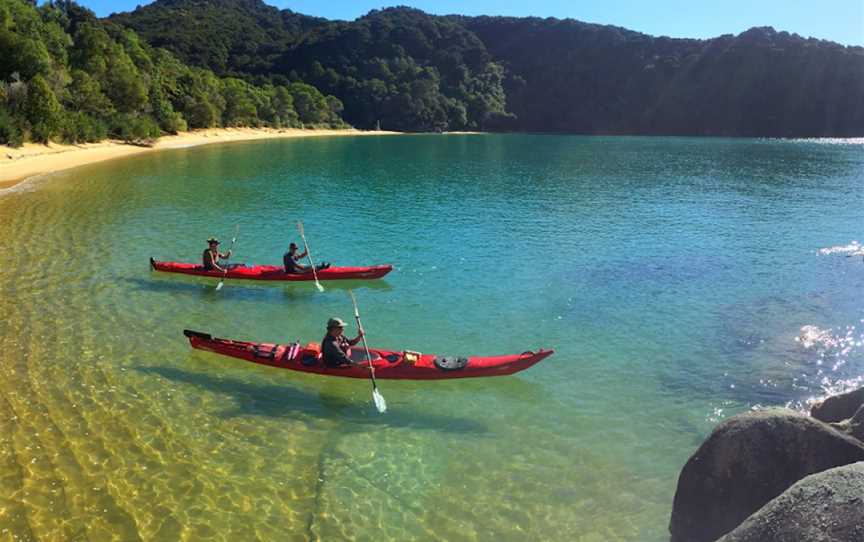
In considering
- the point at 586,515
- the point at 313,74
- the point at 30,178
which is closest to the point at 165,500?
the point at 586,515

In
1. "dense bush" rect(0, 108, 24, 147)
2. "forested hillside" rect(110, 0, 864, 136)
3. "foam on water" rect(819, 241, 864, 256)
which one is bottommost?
"foam on water" rect(819, 241, 864, 256)

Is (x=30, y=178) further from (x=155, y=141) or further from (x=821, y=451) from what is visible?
(x=821, y=451)

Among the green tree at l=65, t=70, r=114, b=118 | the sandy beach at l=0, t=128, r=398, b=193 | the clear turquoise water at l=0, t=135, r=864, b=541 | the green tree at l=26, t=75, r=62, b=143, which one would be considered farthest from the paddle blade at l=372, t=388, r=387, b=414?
the green tree at l=65, t=70, r=114, b=118

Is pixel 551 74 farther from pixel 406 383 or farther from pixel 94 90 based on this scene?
pixel 406 383

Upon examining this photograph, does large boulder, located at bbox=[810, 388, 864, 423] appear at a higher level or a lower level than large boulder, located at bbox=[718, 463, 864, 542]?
lower

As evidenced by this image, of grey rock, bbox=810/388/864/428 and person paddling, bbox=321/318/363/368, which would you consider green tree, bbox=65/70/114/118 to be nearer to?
person paddling, bbox=321/318/363/368

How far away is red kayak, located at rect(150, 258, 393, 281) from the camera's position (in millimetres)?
20547

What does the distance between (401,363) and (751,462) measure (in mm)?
7509

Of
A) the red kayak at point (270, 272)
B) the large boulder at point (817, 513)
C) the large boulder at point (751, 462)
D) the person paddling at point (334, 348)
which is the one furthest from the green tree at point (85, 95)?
the large boulder at point (817, 513)

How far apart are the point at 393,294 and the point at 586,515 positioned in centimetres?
1171

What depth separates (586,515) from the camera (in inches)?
367

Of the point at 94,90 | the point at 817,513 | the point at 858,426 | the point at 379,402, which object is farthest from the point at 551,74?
the point at 817,513

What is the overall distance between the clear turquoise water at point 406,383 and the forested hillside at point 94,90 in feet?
75.5

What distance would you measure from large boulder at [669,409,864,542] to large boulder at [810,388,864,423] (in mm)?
2853
